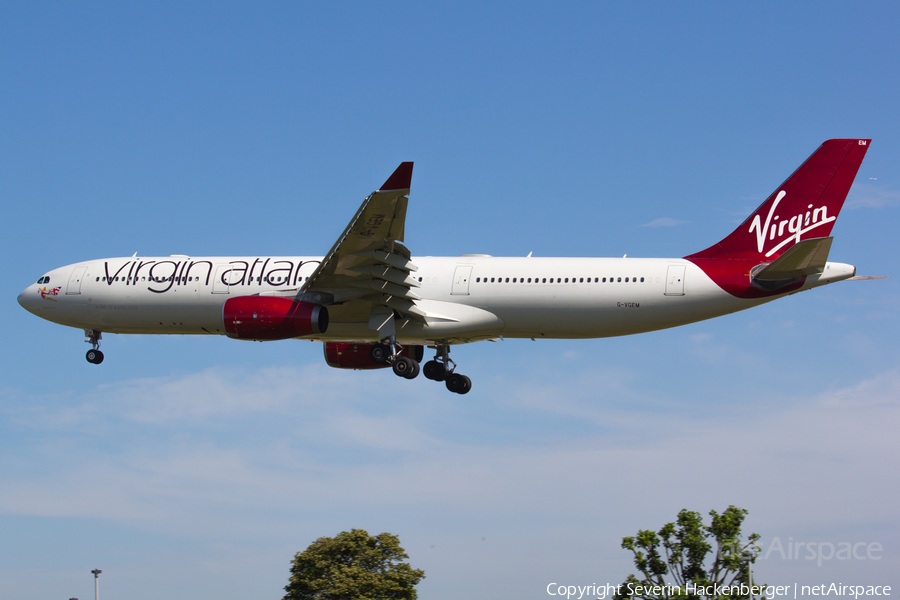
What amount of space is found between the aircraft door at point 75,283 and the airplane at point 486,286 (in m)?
3.04

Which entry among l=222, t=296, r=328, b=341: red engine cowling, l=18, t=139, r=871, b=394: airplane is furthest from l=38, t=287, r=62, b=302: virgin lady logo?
l=222, t=296, r=328, b=341: red engine cowling

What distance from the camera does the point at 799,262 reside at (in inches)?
1242

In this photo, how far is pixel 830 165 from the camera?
34719mm

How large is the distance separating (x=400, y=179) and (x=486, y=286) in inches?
272

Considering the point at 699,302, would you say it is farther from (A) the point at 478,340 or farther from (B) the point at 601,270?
(A) the point at 478,340

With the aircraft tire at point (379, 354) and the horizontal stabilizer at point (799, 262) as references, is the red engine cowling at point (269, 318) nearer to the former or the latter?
the aircraft tire at point (379, 354)

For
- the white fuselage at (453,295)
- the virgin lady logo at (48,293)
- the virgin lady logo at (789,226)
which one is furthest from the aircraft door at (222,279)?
the virgin lady logo at (789,226)

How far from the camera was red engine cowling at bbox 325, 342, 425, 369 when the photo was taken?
41.2 m

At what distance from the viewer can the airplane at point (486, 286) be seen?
33.2 meters

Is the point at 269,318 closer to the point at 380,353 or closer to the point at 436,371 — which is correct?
the point at 380,353

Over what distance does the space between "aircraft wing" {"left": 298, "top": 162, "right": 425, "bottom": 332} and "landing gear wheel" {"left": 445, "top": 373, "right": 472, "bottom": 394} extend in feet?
18.0

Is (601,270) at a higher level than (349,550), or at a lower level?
higher

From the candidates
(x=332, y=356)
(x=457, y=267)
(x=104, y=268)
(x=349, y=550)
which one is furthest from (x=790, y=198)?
(x=104, y=268)

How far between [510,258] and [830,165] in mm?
12070
